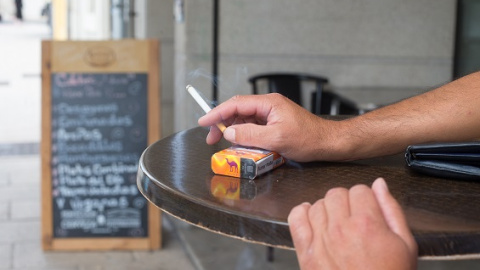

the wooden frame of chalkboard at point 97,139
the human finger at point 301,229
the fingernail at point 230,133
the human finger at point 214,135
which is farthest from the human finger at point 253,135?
the wooden frame of chalkboard at point 97,139

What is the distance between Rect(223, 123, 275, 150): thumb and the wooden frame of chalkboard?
2.68 metres

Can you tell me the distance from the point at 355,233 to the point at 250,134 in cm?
55

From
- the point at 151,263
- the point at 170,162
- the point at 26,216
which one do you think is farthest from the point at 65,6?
the point at 170,162

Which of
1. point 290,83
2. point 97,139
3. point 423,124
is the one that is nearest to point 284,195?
point 423,124

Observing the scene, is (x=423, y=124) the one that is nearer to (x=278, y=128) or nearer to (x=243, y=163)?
(x=278, y=128)

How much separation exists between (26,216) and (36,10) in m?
42.3

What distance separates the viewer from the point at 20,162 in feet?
20.9

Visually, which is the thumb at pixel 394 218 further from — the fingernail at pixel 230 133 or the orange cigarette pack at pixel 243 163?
the fingernail at pixel 230 133

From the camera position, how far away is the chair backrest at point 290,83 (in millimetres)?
4328

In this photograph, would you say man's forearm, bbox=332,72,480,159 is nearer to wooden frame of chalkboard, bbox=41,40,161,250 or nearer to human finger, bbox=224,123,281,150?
human finger, bbox=224,123,281,150

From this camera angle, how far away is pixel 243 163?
50.3 inches

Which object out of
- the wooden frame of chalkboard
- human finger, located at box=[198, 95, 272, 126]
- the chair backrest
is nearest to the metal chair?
the chair backrest

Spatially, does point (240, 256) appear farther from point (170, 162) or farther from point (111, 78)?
point (170, 162)

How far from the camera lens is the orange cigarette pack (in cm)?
128
